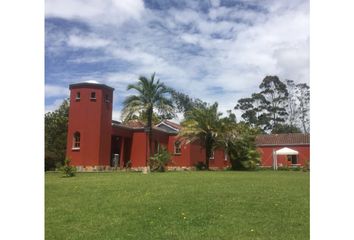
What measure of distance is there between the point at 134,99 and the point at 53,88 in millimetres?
14619

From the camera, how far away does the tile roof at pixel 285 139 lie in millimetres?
36244

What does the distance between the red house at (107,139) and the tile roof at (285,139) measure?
7.58m

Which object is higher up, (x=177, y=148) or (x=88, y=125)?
(x=88, y=125)

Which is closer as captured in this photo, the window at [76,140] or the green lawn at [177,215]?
the green lawn at [177,215]

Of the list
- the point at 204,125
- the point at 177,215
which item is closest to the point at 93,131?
the point at 204,125

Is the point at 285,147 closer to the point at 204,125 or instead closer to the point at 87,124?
the point at 204,125

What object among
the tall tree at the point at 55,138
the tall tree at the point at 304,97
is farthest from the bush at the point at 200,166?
the tall tree at the point at 55,138

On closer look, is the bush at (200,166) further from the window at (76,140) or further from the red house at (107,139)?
the window at (76,140)

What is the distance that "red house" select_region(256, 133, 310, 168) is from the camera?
35.9 meters

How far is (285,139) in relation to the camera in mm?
37875

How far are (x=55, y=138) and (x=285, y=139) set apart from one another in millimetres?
20801
